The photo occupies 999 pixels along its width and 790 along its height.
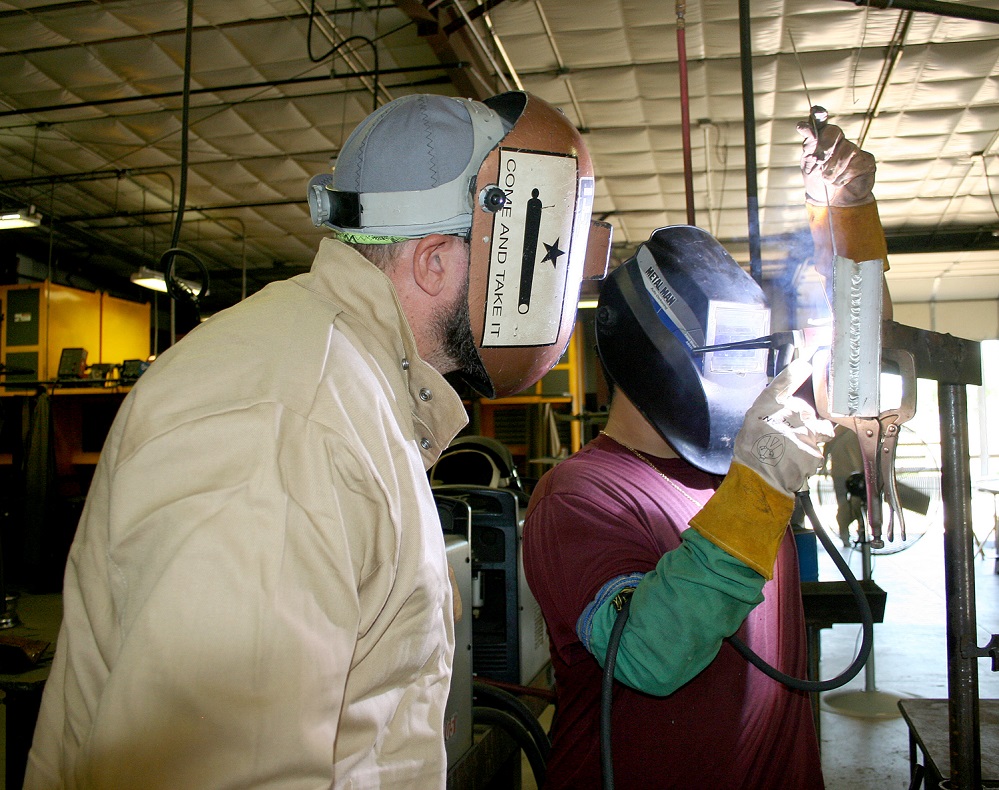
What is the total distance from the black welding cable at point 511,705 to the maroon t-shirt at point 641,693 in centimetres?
74

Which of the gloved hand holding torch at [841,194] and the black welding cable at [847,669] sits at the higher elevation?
the gloved hand holding torch at [841,194]

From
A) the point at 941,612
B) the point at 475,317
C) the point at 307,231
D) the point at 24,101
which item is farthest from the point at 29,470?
the point at 941,612

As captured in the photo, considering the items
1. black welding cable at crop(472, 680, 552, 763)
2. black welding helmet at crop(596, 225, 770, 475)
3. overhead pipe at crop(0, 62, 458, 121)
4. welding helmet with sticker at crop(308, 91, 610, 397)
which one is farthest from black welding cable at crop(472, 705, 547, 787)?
overhead pipe at crop(0, 62, 458, 121)

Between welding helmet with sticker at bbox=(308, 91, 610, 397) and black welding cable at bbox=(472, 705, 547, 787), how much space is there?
120 centimetres

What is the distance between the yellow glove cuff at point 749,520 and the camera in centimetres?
104

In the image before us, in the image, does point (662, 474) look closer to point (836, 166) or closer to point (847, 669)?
point (847, 669)

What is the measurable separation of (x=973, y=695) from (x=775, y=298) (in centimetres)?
79

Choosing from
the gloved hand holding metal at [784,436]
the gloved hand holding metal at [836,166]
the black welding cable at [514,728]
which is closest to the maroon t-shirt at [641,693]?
the gloved hand holding metal at [784,436]

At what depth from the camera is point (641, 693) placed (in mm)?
1247

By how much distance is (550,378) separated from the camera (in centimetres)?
827

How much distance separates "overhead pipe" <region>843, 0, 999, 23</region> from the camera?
1.73 metres

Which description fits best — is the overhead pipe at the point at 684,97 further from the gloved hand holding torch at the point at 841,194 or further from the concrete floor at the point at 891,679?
the concrete floor at the point at 891,679

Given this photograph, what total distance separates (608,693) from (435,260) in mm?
660

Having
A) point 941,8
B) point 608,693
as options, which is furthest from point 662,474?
point 941,8
